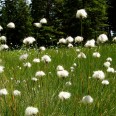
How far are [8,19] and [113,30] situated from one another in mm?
16532

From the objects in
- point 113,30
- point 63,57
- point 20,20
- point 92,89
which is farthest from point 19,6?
point 92,89

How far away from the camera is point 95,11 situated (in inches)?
1610

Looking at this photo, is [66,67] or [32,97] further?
[66,67]

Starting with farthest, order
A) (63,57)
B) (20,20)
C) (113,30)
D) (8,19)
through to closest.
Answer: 1. (113,30)
2. (20,20)
3. (8,19)
4. (63,57)

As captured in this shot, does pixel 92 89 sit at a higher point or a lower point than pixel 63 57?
lower

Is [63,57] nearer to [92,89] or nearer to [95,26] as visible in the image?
[92,89]

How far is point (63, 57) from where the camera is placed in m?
8.97

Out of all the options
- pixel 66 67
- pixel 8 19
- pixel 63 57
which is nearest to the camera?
pixel 66 67

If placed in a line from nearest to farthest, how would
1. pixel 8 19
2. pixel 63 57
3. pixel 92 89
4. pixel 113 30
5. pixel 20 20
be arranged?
1. pixel 92 89
2. pixel 63 57
3. pixel 8 19
4. pixel 20 20
5. pixel 113 30

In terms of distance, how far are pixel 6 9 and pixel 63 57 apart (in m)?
31.5

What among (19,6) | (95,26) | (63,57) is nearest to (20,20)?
(19,6)

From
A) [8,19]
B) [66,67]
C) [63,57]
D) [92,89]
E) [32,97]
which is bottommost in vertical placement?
[32,97]

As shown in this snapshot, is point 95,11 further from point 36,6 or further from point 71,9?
point 36,6

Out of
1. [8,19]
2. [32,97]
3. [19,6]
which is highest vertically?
[19,6]
